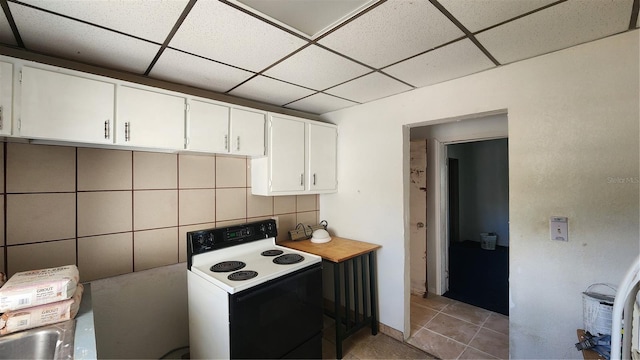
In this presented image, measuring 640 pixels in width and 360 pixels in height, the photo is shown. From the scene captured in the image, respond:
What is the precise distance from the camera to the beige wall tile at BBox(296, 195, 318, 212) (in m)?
2.86

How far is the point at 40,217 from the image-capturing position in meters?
1.54

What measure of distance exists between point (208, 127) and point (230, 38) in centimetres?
76

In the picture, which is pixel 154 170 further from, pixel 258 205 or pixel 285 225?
pixel 285 225

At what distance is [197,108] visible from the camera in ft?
6.08

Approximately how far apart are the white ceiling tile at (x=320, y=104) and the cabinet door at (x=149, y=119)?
1075 millimetres

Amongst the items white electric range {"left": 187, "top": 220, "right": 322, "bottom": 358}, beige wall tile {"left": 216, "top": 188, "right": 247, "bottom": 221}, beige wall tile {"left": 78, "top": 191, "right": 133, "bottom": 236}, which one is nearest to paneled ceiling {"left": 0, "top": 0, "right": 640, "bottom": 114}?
beige wall tile {"left": 78, "top": 191, "right": 133, "bottom": 236}

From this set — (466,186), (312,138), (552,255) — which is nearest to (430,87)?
(312,138)

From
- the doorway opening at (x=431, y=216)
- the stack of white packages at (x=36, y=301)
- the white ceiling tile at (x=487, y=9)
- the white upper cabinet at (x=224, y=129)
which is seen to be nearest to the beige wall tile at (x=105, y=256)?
the stack of white packages at (x=36, y=301)

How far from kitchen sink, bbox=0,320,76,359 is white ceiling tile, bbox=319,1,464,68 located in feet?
5.73

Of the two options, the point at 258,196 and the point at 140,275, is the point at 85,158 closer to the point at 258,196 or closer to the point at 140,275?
the point at 140,275

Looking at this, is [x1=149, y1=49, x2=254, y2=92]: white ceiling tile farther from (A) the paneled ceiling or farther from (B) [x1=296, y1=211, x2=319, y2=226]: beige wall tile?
(B) [x1=296, y1=211, x2=319, y2=226]: beige wall tile

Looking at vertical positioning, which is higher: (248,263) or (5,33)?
(5,33)

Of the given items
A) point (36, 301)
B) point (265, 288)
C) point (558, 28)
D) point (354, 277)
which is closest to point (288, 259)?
point (265, 288)

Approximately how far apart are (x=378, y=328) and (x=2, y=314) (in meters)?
2.50
